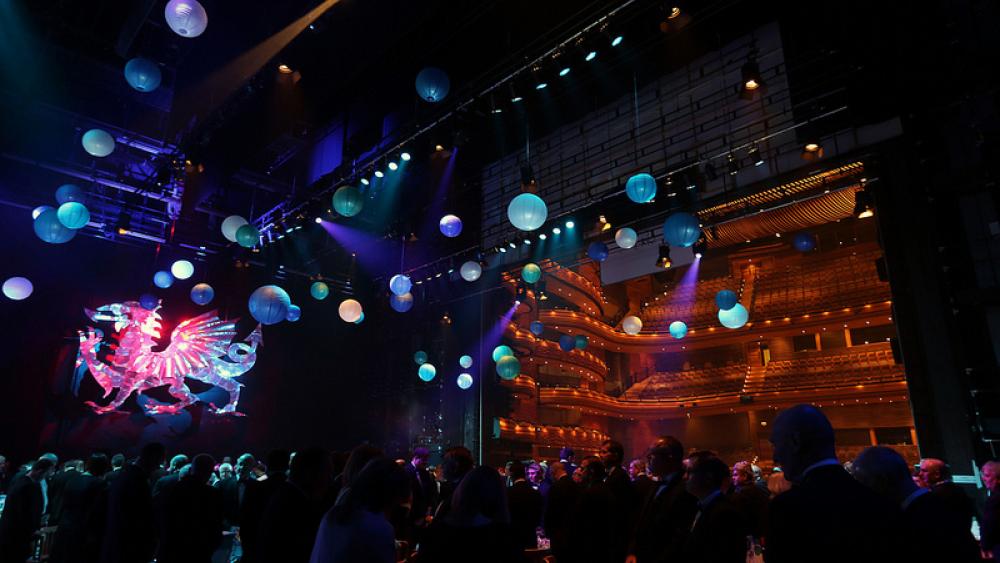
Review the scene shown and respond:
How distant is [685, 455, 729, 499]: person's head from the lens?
2857 millimetres

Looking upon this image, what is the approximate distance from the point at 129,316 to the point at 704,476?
11513 mm

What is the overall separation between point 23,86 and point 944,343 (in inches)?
529

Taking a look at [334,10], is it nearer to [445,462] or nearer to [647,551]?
[445,462]

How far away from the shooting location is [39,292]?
10.3 m

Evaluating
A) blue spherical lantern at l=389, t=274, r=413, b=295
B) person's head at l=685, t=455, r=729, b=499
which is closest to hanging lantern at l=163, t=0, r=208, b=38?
blue spherical lantern at l=389, t=274, r=413, b=295

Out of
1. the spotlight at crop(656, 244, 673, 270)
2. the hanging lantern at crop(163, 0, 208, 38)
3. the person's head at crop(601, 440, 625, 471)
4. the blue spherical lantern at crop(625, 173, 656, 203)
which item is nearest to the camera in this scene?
the person's head at crop(601, 440, 625, 471)

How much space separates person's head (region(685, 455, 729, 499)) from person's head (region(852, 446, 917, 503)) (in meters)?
0.61

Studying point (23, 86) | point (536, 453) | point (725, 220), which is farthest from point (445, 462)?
point (536, 453)

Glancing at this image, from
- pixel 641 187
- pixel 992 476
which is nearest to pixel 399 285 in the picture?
pixel 641 187

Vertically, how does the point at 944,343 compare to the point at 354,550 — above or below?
above

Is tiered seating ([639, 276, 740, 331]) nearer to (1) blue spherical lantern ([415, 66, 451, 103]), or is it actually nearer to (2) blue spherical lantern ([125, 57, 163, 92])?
(1) blue spherical lantern ([415, 66, 451, 103])

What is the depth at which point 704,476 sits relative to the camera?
2869 millimetres

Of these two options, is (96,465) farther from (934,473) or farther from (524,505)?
(934,473)

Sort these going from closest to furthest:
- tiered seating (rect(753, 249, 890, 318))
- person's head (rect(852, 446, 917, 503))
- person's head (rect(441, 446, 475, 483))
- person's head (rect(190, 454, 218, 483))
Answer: person's head (rect(852, 446, 917, 503)), person's head (rect(190, 454, 218, 483)), person's head (rect(441, 446, 475, 483)), tiered seating (rect(753, 249, 890, 318))
